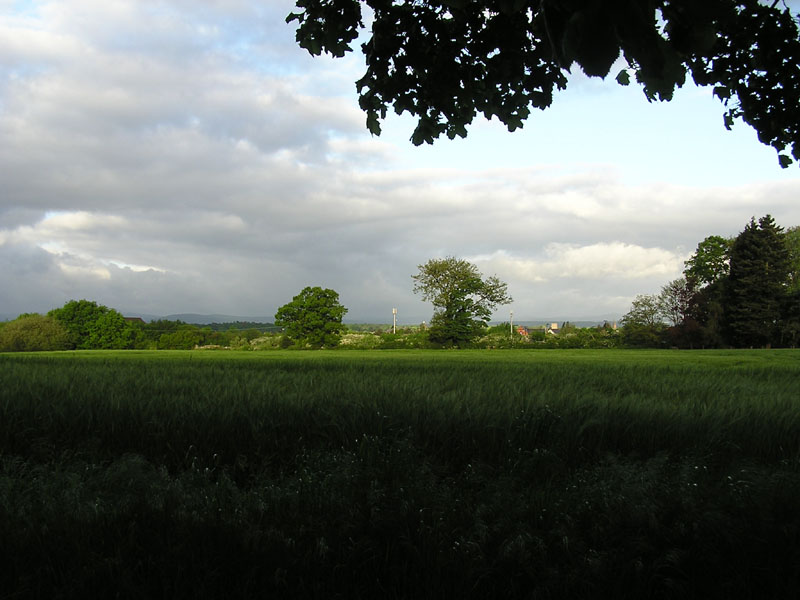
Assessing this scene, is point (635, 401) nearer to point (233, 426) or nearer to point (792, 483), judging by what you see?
point (792, 483)

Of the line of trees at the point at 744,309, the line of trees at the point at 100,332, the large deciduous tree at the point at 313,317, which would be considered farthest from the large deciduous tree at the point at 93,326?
the line of trees at the point at 744,309

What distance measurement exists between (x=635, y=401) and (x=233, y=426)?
11.5ft

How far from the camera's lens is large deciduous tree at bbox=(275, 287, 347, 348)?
34.8 m

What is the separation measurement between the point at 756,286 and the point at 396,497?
42344 millimetres

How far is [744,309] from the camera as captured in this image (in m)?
35.7

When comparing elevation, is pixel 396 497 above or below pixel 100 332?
below

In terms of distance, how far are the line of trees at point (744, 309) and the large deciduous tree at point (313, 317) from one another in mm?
21364

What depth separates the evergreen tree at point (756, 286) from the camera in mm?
35531

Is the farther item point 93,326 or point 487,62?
point 93,326

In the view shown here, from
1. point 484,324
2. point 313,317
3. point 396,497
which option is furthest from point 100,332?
point 396,497

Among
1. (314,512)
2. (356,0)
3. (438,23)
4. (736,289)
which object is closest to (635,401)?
(314,512)

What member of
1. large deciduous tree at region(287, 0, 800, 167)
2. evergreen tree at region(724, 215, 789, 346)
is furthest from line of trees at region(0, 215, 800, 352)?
large deciduous tree at region(287, 0, 800, 167)

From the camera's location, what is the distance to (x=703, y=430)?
3.74 meters

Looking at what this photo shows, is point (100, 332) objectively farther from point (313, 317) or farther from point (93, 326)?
point (313, 317)
